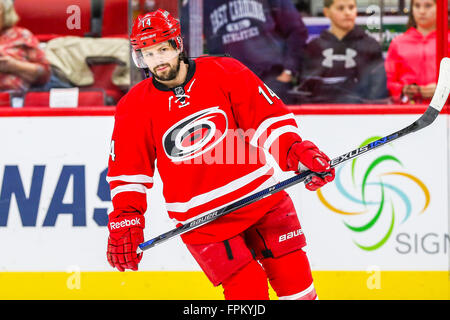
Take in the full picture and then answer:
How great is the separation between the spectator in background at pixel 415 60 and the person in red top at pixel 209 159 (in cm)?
85

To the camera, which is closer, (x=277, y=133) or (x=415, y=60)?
(x=277, y=133)

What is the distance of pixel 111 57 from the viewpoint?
3.26m

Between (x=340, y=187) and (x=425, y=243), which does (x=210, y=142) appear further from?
(x=425, y=243)

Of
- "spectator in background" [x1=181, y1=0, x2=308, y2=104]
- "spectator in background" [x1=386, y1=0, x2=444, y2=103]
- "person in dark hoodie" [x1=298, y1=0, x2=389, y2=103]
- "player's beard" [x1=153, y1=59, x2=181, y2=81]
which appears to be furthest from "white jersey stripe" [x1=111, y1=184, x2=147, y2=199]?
"spectator in background" [x1=386, y1=0, x2=444, y2=103]

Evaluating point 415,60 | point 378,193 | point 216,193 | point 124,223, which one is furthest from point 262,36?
point 124,223

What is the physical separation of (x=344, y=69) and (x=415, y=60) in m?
0.29

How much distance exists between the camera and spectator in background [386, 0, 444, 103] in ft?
10.5

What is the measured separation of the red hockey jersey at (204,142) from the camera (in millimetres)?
2553

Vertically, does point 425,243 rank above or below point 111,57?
below

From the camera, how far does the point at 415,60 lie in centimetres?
327

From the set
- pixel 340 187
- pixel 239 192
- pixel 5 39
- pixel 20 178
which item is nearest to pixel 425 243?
pixel 340 187

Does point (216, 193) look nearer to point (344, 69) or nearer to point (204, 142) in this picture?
point (204, 142)

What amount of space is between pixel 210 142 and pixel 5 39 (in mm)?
1194

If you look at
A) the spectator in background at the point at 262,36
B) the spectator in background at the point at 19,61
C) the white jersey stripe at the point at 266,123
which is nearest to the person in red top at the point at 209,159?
the white jersey stripe at the point at 266,123
